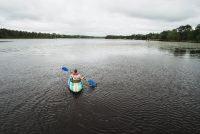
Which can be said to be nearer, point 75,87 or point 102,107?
point 102,107

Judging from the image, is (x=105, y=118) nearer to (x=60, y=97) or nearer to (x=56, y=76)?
(x=60, y=97)

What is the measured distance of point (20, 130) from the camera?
49.8 ft

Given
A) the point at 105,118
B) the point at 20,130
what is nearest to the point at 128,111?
the point at 105,118

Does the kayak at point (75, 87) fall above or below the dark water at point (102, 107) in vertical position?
above

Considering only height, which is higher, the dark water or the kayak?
the kayak

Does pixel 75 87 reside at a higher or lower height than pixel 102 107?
higher

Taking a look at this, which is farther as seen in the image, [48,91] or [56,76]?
[56,76]

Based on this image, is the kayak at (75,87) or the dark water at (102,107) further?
the kayak at (75,87)

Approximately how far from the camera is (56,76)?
33.3m

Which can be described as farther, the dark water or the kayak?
the kayak

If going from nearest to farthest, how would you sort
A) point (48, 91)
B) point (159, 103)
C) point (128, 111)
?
point (128, 111) < point (159, 103) < point (48, 91)

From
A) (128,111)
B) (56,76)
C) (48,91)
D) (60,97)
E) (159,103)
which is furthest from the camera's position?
(56,76)

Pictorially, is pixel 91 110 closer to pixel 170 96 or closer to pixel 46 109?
pixel 46 109

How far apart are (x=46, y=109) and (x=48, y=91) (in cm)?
589
